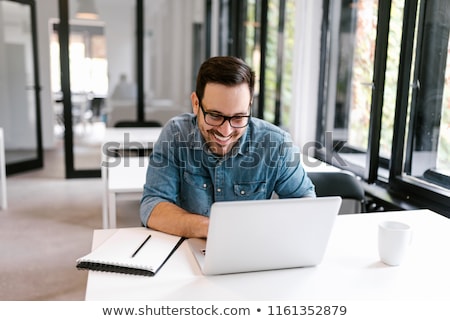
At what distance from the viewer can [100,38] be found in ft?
17.1

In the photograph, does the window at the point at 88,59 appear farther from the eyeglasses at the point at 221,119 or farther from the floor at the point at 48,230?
the eyeglasses at the point at 221,119

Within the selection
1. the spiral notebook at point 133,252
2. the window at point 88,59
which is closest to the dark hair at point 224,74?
the spiral notebook at point 133,252

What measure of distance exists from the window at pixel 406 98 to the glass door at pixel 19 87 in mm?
4177

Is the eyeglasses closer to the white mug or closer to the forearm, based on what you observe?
the forearm

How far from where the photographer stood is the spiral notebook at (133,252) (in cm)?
115

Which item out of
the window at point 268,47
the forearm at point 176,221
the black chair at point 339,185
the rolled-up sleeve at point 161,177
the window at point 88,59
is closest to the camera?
the forearm at point 176,221

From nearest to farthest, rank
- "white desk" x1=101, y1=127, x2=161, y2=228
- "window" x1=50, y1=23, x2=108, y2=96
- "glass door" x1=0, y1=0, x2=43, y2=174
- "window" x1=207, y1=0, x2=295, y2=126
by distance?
"white desk" x1=101, y1=127, x2=161, y2=228, "window" x1=207, y1=0, x2=295, y2=126, "window" x1=50, y1=23, x2=108, y2=96, "glass door" x1=0, y1=0, x2=43, y2=174

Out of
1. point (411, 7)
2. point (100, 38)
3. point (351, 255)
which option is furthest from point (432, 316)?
point (100, 38)

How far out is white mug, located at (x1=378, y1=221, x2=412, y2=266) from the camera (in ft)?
3.99

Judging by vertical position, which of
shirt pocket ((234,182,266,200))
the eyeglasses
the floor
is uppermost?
the eyeglasses

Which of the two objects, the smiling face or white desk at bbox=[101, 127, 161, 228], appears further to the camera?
white desk at bbox=[101, 127, 161, 228]

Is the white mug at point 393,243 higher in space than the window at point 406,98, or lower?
lower

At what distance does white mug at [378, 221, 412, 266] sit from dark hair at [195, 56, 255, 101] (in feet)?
1.96

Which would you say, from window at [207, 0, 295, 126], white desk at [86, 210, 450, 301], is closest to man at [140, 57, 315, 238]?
white desk at [86, 210, 450, 301]
